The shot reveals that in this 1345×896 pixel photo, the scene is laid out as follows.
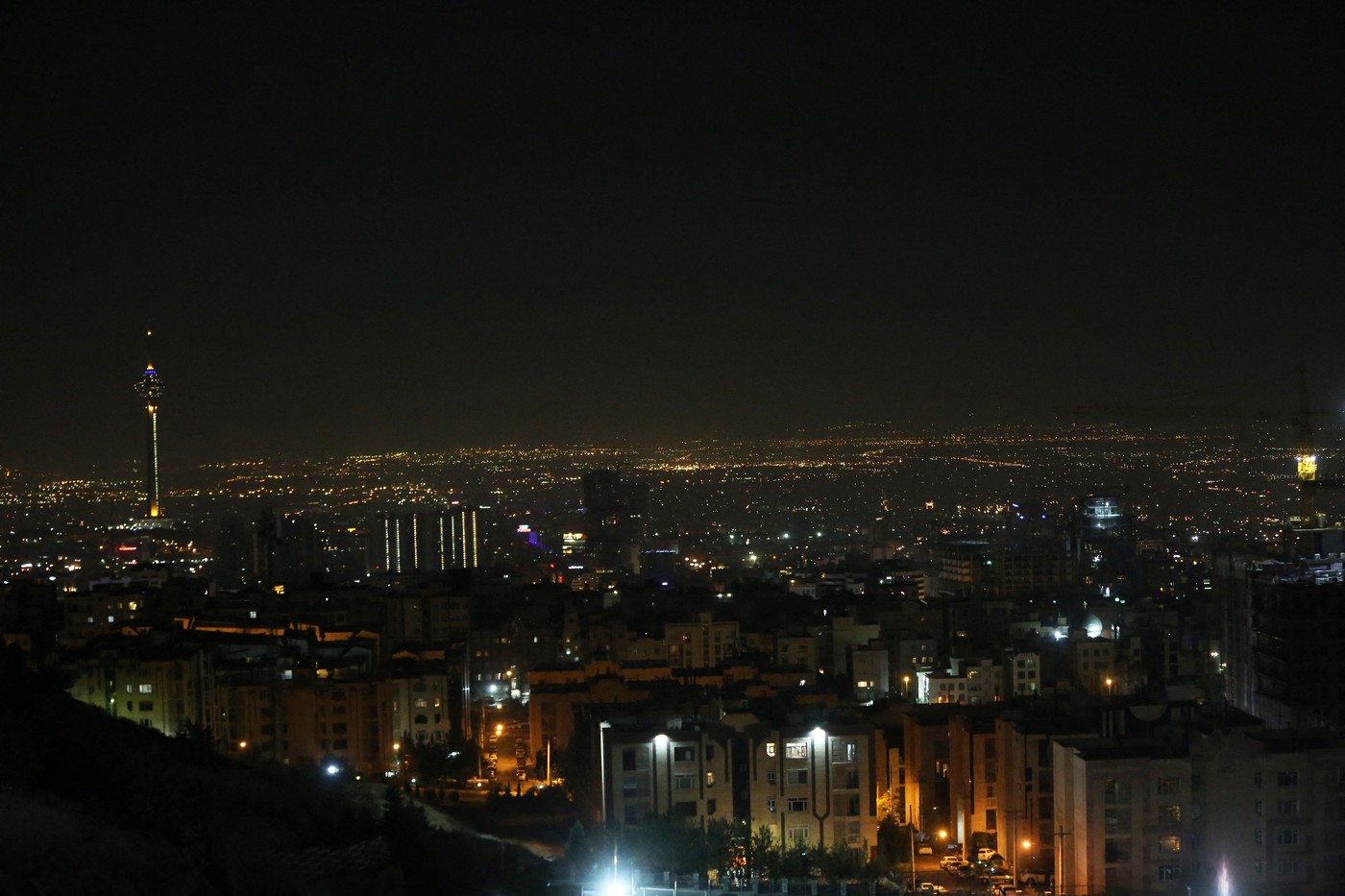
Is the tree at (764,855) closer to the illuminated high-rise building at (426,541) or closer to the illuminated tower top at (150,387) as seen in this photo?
the illuminated tower top at (150,387)

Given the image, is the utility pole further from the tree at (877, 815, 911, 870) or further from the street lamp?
the street lamp

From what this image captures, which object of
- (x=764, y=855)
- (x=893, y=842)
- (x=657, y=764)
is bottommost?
(x=893, y=842)

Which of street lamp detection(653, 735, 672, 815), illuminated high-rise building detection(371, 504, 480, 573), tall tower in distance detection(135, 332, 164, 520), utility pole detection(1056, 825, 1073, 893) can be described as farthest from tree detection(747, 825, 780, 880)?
illuminated high-rise building detection(371, 504, 480, 573)

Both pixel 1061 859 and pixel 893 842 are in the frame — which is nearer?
pixel 1061 859

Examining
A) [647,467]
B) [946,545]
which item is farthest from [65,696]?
[647,467]

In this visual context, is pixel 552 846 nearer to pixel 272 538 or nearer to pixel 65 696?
pixel 65 696

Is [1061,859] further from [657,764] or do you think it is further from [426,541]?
[426,541]

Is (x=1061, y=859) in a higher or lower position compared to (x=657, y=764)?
lower

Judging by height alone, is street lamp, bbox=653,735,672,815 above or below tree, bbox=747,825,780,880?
above

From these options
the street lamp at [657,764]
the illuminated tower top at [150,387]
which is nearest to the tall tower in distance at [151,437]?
the illuminated tower top at [150,387]

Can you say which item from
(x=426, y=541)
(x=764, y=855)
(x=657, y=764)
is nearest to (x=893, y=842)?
(x=764, y=855)
